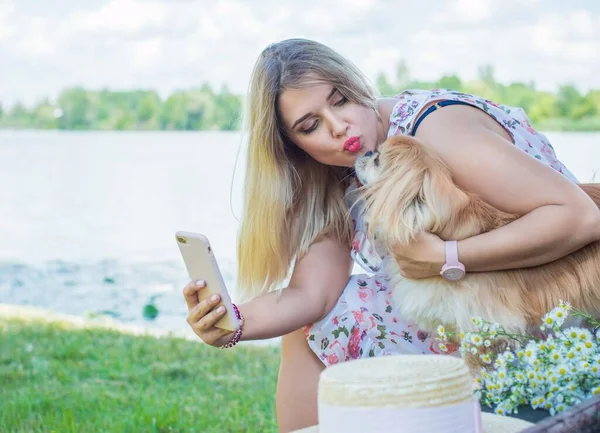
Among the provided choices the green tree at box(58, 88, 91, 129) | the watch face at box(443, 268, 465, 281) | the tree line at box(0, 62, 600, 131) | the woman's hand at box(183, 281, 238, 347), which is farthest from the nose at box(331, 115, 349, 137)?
the green tree at box(58, 88, 91, 129)

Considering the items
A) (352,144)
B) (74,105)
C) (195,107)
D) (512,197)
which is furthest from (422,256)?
(74,105)

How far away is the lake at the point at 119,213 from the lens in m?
6.96

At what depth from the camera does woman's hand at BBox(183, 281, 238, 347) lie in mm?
2467

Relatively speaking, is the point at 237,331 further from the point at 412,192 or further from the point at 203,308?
the point at 412,192

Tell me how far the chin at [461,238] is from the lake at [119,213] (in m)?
0.59

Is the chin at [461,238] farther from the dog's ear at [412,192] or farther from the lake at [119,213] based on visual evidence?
the lake at [119,213]

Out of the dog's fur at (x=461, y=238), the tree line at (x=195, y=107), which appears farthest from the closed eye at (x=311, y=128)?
the tree line at (x=195, y=107)

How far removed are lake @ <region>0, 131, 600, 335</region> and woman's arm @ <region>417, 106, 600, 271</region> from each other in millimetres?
629

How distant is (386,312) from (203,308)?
0.70 meters

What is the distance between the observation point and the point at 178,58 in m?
16.5

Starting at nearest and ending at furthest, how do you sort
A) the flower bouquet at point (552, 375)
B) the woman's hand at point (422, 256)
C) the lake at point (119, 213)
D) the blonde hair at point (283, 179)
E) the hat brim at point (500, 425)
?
the hat brim at point (500, 425), the flower bouquet at point (552, 375), the woman's hand at point (422, 256), the blonde hair at point (283, 179), the lake at point (119, 213)

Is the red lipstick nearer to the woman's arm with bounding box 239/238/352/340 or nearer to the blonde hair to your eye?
the blonde hair

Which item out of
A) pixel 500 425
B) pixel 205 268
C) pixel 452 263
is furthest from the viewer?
pixel 452 263

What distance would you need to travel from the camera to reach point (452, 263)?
2.53m
